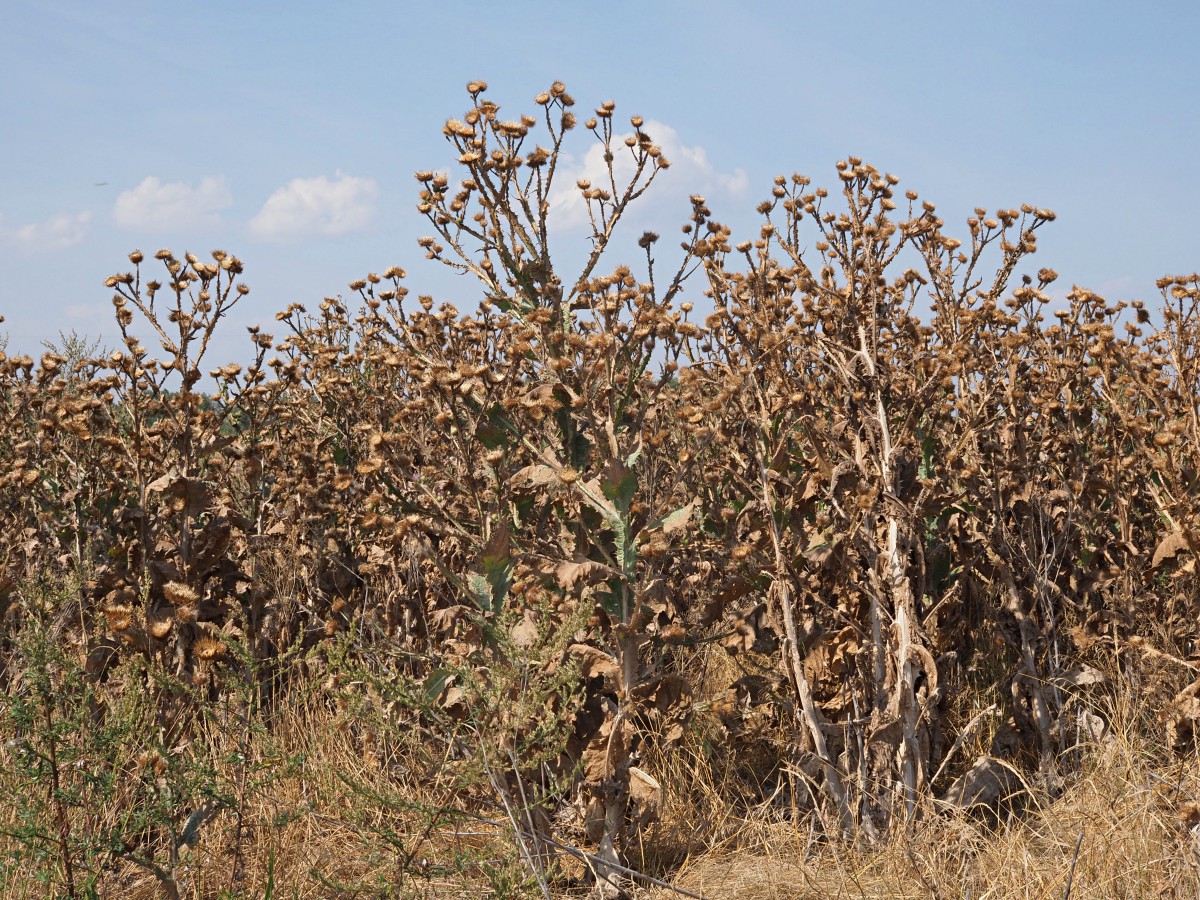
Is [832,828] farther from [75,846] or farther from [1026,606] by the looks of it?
[75,846]

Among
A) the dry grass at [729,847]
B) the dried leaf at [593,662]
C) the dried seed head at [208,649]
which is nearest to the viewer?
the dry grass at [729,847]

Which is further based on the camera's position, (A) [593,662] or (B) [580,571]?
(A) [593,662]

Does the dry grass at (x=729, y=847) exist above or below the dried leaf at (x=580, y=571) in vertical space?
below

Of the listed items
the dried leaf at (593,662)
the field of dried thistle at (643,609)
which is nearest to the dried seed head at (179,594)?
the field of dried thistle at (643,609)

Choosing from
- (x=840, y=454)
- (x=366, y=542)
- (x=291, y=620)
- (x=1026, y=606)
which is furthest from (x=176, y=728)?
(x=1026, y=606)

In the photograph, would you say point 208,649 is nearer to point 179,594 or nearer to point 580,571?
point 179,594

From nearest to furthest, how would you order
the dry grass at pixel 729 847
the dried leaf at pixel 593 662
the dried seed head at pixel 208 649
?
1. the dry grass at pixel 729 847
2. the dried leaf at pixel 593 662
3. the dried seed head at pixel 208 649

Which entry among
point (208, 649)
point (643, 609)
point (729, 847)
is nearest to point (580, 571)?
point (643, 609)

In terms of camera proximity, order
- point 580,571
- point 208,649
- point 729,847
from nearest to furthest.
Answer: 1. point 580,571
2. point 729,847
3. point 208,649

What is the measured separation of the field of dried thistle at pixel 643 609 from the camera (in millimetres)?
3645

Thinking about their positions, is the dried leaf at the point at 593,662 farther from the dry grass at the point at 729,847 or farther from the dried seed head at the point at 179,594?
the dried seed head at the point at 179,594

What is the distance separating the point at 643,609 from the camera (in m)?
3.62

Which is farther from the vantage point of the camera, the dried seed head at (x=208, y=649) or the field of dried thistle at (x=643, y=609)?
the dried seed head at (x=208, y=649)

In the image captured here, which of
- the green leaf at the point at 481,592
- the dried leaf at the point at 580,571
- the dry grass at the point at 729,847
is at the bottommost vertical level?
A: the dry grass at the point at 729,847
